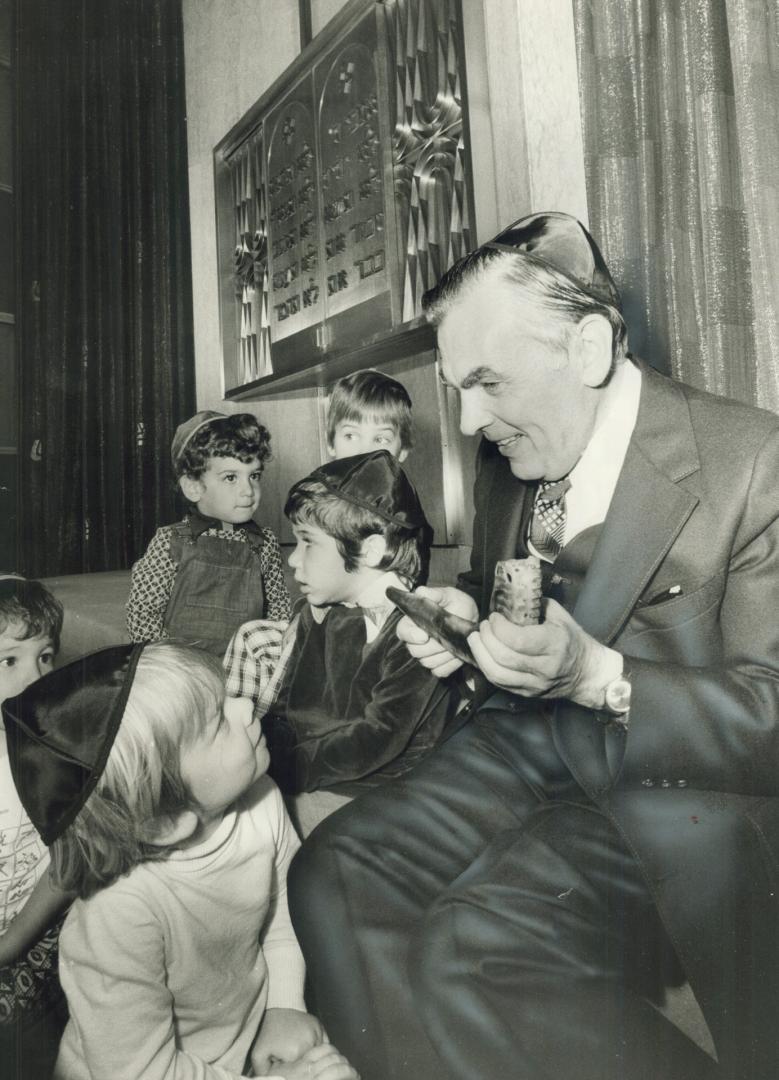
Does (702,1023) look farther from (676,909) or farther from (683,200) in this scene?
(683,200)

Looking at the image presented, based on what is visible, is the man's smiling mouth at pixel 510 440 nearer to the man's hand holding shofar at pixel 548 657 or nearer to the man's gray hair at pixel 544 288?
the man's gray hair at pixel 544 288

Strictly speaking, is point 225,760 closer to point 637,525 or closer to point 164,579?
point 164,579

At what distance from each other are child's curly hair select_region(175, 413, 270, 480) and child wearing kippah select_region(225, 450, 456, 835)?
3.8 inches

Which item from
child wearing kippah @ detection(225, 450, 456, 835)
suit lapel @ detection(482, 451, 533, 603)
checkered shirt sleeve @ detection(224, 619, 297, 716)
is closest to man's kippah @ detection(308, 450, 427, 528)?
child wearing kippah @ detection(225, 450, 456, 835)

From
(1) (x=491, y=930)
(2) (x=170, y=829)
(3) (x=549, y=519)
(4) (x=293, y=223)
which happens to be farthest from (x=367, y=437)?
(1) (x=491, y=930)

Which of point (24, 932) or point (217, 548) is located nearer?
point (24, 932)

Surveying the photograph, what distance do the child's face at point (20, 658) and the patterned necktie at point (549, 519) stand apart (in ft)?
2.50

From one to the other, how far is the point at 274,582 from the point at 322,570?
0.27ft

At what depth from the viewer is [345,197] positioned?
1.41 meters

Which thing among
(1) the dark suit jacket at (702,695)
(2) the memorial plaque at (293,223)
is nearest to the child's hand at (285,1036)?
(1) the dark suit jacket at (702,695)

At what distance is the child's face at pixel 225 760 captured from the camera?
1.17 metres

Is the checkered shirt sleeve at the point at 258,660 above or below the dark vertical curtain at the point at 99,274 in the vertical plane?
below

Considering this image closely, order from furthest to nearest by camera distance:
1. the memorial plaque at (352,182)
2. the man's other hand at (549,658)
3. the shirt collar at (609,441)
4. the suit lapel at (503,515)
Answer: the memorial plaque at (352,182) < the suit lapel at (503,515) < the shirt collar at (609,441) < the man's other hand at (549,658)

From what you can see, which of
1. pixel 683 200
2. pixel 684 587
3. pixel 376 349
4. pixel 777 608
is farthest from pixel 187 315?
pixel 777 608
